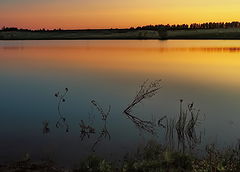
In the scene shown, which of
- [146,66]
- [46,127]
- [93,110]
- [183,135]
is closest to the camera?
[183,135]

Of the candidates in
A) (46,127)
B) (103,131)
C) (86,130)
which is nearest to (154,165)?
(103,131)

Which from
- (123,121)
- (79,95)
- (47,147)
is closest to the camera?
(47,147)

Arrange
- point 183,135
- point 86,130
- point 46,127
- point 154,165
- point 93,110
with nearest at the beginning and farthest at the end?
1. point 154,165
2. point 183,135
3. point 86,130
4. point 46,127
5. point 93,110

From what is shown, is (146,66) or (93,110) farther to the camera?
(146,66)

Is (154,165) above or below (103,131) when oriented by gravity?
below

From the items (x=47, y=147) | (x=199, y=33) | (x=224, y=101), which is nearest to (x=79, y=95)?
(x=224, y=101)

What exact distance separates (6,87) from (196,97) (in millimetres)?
12141

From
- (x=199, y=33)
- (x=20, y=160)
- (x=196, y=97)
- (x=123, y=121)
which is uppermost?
(x=199, y=33)

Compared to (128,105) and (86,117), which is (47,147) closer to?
(86,117)

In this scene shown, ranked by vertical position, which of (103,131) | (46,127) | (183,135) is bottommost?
(183,135)

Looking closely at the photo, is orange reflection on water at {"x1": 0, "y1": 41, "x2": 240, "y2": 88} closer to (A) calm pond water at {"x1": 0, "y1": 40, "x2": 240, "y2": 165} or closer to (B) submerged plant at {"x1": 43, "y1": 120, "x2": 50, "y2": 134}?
(A) calm pond water at {"x1": 0, "y1": 40, "x2": 240, "y2": 165}

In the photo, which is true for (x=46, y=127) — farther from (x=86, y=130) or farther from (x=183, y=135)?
(x=183, y=135)

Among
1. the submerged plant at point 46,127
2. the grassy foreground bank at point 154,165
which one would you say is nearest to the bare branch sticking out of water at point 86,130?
the submerged plant at point 46,127

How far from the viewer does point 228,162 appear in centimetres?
770
